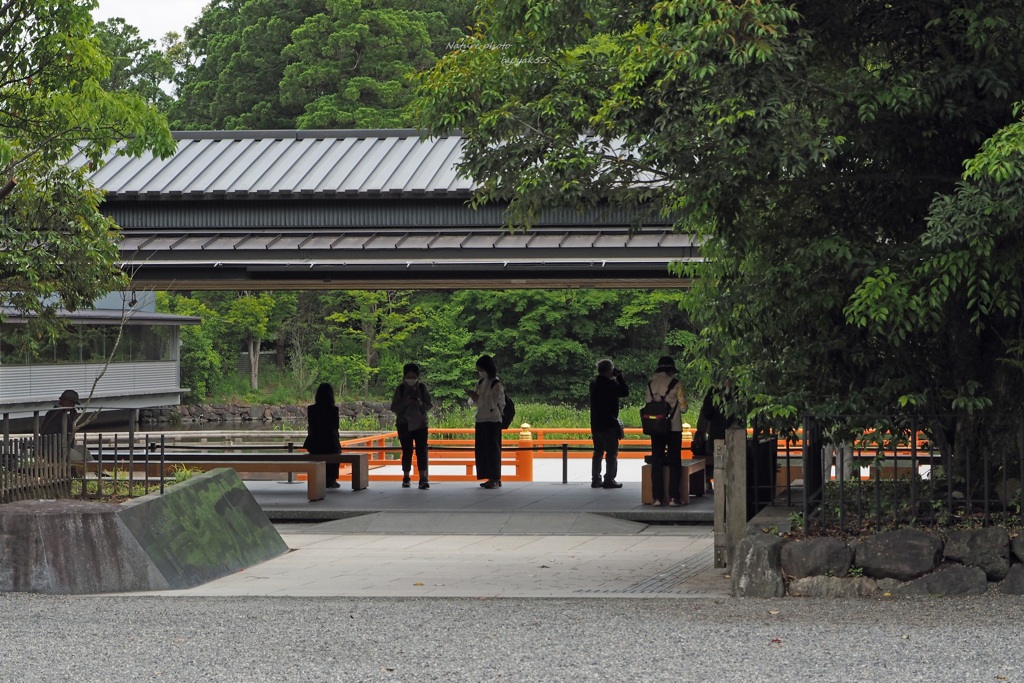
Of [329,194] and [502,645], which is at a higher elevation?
[329,194]

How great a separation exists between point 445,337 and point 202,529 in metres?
31.4

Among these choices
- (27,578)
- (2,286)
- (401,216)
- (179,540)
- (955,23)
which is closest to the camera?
(955,23)

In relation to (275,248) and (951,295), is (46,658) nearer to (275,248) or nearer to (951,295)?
(951,295)

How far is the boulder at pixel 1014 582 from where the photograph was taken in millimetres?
8711

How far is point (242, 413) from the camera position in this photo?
44750 millimetres

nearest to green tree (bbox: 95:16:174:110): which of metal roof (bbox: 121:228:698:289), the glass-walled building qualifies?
the glass-walled building

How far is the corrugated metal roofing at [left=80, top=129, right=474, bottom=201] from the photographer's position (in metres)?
17.3

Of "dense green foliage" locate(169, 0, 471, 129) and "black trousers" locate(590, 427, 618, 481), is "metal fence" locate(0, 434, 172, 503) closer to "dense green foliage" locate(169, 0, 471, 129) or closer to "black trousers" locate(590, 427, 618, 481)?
"black trousers" locate(590, 427, 618, 481)

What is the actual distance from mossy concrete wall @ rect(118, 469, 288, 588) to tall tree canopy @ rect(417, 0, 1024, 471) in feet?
12.0

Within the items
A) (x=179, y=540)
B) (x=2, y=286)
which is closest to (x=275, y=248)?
(x=2, y=286)

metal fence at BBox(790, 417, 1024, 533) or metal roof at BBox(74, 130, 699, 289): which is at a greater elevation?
metal roof at BBox(74, 130, 699, 289)

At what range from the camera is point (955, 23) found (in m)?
8.82

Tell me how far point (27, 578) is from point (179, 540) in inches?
47.6

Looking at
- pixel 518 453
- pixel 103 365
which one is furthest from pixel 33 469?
pixel 103 365
